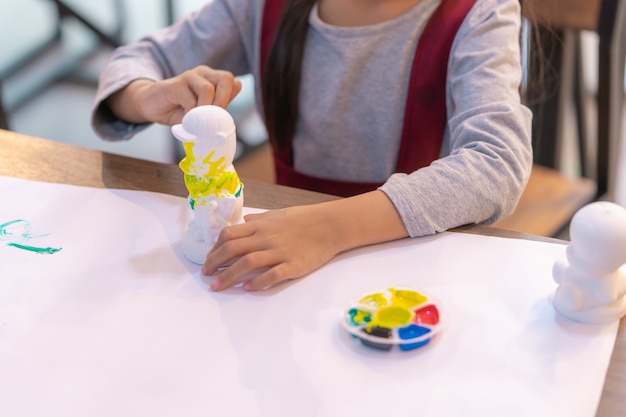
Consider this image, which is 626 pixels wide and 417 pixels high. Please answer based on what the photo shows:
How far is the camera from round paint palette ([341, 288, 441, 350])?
1.63ft

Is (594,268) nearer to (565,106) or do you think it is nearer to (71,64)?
(565,106)

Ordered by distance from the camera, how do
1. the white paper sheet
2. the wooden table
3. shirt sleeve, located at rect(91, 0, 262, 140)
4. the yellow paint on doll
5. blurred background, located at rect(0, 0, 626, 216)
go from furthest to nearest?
blurred background, located at rect(0, 0, 626, 216), shirt sleeve, located at rect(91, 0, 262, 140), the wooden table, the yellow paint on doll, the white paper sheet

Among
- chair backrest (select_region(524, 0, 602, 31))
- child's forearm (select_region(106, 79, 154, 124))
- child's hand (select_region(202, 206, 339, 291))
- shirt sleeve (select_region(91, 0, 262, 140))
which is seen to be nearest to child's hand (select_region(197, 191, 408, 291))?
child's hand (select_region(202, 206, 339, 291))

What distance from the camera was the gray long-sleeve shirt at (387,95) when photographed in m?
0.65

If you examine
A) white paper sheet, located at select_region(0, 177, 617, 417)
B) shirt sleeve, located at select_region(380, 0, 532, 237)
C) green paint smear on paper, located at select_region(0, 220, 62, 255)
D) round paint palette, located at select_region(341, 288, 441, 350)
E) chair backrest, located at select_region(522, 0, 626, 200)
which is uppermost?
shirt sleeve, located at select_region(380, 0, 532, 237)

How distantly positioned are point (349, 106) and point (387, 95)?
0.05 m

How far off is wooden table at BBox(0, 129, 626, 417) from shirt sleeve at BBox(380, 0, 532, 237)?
0.03m

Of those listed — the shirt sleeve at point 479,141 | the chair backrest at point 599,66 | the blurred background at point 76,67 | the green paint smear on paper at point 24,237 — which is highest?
the shirt sleeve at point 479,141

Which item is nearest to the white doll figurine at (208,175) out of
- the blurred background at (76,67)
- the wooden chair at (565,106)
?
the wooden chair at (565,106)

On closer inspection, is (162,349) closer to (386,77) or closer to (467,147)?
(467,147)

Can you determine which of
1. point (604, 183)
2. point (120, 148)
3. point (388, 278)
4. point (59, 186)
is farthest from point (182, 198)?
point (120, 148)

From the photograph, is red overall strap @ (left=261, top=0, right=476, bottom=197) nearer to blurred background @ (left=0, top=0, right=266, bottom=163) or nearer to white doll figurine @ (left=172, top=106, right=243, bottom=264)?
white doll figurine @ (left=172, top=106, right=243, bottom=264)

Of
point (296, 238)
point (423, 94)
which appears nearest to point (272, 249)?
point (296, 238)

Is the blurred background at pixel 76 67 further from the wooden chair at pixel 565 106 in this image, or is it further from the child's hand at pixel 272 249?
the child's hand at pixel 272 249
